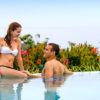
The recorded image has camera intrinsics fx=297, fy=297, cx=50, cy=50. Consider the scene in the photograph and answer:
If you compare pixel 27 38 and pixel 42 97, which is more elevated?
pixel 27 38

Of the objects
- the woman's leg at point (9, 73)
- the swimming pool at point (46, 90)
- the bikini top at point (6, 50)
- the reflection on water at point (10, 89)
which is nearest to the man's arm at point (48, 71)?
the swimming pool at point (46, 90)

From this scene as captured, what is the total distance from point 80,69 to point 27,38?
5282 millimetres

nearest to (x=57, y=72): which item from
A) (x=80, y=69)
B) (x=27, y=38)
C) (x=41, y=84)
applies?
(x=41, y=84)

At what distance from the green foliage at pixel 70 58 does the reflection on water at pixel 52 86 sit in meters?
2.76

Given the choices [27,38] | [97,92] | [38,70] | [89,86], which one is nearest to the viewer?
[97,92]

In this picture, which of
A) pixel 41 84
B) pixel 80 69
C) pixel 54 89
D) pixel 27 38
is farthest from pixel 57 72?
pixel 27 38

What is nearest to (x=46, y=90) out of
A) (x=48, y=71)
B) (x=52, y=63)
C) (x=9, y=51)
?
(x=48, y=71)

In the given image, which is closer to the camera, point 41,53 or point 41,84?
point 41,84

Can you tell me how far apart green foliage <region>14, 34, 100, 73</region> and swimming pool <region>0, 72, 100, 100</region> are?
10.7 ft

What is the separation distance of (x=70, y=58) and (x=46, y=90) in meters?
5.85

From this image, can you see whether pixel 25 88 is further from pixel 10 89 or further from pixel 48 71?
pixel 48 71

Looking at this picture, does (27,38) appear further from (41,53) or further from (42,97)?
(42,97)

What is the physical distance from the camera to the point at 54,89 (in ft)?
22.7

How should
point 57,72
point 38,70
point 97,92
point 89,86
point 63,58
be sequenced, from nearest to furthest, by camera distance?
point 97,92 < point 89,86 < point 57,72 < point 38,70 < point 63,58
